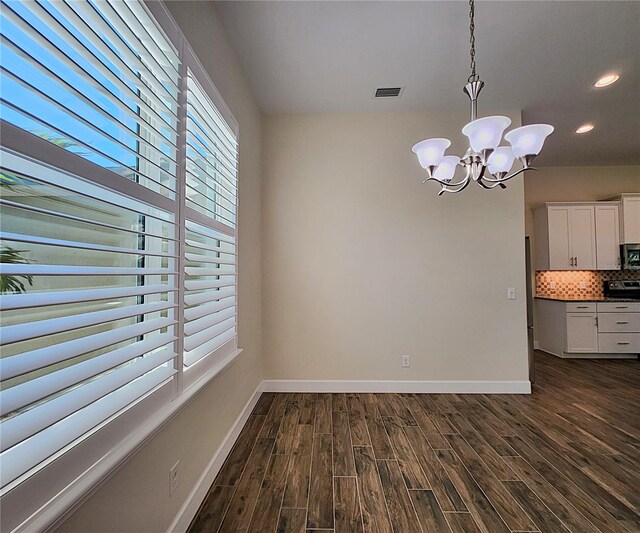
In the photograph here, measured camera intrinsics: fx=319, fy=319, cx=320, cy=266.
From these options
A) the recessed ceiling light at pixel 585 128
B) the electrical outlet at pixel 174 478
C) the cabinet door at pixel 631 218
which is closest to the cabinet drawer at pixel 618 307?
the cabinet door at pixel 631 218

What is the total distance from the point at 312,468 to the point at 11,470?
175 centimetres

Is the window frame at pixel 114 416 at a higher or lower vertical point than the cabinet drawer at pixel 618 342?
higher

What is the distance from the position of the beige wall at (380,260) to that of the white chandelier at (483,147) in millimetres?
1218

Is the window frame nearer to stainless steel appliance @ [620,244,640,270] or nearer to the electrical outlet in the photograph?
the electrical outlet

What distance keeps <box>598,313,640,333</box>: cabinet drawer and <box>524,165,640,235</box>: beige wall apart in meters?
1.64

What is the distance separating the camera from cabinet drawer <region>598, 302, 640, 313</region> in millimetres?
4746

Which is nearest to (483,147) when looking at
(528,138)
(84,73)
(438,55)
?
(528,138)

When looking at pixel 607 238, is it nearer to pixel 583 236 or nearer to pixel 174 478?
pixel 583 236

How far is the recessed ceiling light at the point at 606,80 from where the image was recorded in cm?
288

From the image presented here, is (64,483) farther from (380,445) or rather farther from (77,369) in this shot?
(380,445)

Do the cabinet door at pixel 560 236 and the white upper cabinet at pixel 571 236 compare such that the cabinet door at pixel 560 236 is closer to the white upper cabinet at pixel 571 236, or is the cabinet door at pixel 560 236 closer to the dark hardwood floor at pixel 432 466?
the white upper cabinet at pixel 571 236

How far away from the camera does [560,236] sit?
5.00m

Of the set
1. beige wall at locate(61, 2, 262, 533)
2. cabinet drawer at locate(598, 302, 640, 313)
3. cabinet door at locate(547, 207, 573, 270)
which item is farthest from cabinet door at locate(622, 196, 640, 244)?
beige wall at locate(61, 2, 262, 533)

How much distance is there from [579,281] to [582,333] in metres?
0.94
